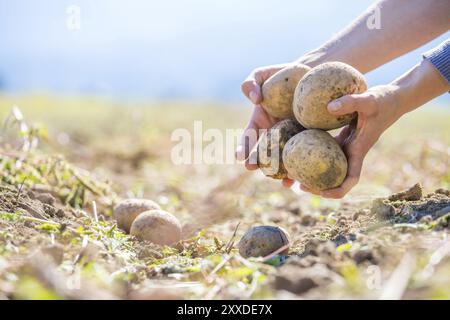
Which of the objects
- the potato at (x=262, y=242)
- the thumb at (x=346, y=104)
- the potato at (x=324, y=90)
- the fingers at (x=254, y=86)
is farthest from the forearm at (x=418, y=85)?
the potato at (x=262, y=242)

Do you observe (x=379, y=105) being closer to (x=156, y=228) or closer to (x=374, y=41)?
(x=374, y=41)

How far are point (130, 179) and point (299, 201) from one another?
2.15 meters

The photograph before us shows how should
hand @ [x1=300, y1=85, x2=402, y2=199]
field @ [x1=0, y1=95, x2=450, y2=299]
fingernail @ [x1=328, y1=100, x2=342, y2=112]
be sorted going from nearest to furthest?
field @ [x1=0, y1=95, x2=450, y2=299]
fingernail @ [x1=328, y1=100, x2=342, y2=112]
hand @ [x1=300, y1=85, x2=402, y2=199]

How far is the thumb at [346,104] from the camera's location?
2994mm

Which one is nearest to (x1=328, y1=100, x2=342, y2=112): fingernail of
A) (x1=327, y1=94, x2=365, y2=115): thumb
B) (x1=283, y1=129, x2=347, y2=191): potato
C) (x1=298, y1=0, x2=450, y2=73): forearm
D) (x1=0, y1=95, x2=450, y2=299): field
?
(x1=327, y1=94, x2=365, y2=115): thumb

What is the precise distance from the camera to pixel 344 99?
300cm

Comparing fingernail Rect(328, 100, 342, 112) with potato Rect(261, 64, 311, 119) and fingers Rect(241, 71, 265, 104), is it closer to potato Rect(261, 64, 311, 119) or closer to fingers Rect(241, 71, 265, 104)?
potato Rect(261, 64, 311, 119)

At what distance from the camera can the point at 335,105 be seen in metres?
3.00

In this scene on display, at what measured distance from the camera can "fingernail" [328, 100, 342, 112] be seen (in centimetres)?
299

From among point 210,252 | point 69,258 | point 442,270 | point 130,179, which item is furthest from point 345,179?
point 130,179

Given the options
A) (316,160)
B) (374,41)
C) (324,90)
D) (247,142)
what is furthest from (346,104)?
(374,41)

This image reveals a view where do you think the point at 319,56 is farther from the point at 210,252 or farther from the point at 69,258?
the point at 69,258

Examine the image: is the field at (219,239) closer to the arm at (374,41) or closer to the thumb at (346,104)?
the thumb at (346,104)

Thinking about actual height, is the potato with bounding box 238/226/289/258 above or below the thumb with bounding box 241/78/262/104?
below
